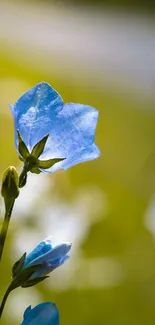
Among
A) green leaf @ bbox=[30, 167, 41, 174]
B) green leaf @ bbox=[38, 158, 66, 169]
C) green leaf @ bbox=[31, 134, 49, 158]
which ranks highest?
green leaf @ bbox=[31, 134, 49, 158]

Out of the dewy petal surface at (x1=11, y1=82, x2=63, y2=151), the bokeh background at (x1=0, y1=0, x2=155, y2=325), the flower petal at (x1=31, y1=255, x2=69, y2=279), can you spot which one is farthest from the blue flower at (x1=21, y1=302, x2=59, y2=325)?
the bokeh background at (x1=0, y1=0, x2=155, y2=325)

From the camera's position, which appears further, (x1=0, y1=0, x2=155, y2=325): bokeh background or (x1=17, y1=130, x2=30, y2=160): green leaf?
(x1=0, y1=0, x2=155, y2=325): bokeh background

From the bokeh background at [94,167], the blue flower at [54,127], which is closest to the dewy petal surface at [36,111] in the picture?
the blue flower at [54,127]

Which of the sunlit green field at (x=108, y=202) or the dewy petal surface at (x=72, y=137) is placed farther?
the sunlit green field at (x=108, y=202)

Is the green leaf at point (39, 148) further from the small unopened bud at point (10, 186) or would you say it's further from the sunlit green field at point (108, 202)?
the sunlit green field at point (108, 202)

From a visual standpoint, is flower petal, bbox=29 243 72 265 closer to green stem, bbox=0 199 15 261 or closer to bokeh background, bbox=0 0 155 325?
green stem, bbox=0 199 15 261

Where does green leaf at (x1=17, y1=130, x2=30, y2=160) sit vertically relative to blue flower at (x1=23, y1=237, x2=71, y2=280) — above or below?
above

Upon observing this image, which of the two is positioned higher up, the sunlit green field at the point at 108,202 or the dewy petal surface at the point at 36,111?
the dewy petal surface at the point at 36,111
